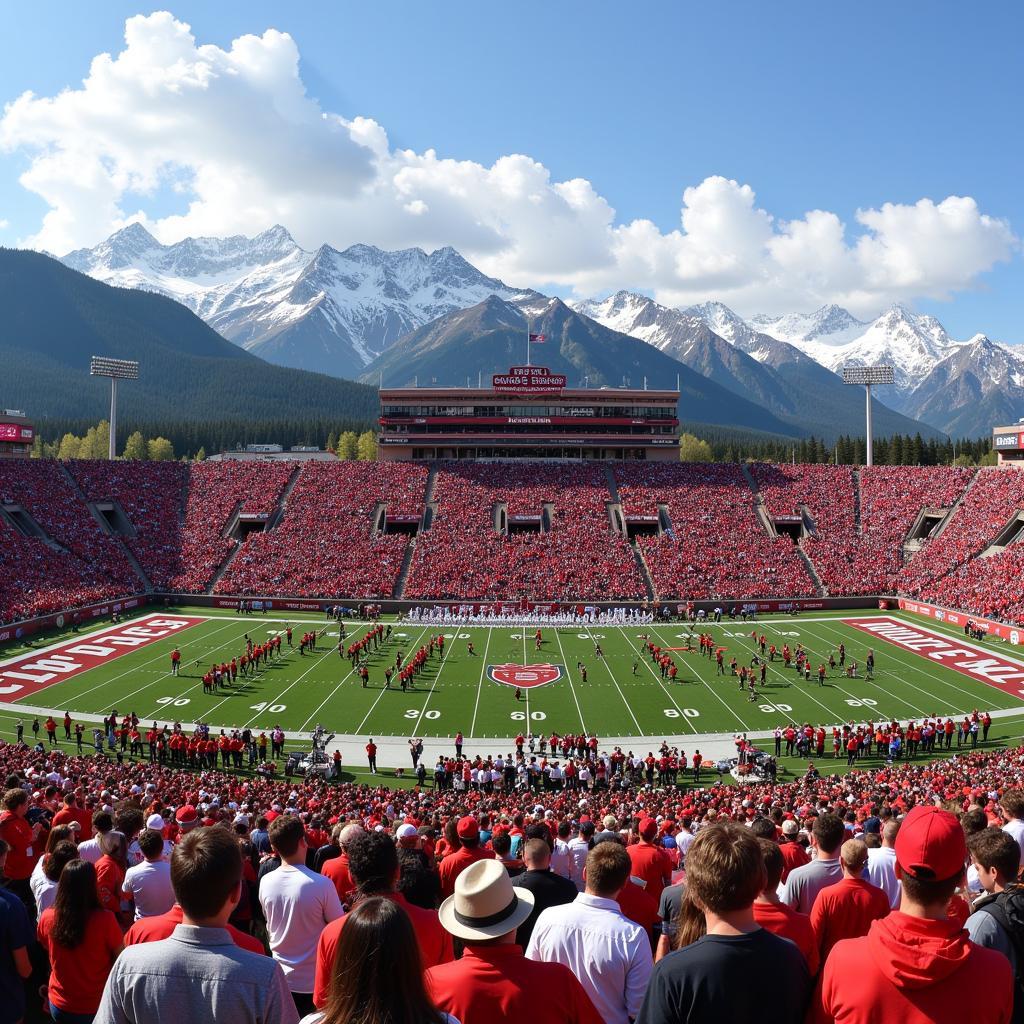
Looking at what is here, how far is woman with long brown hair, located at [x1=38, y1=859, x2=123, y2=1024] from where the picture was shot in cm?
504

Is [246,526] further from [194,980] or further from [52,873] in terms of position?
[194,980]

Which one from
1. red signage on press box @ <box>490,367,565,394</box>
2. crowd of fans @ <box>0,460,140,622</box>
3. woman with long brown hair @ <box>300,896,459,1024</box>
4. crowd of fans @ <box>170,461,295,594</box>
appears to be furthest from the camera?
red signage on press box @ <box>490,367,565,394</box>

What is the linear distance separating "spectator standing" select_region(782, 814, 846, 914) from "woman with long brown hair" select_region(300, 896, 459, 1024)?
4246mm

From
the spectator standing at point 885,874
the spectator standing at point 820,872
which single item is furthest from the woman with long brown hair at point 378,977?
the spectator standing at point 885,874

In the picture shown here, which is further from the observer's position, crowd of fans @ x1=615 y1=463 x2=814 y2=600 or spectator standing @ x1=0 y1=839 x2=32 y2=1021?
crowd of fans @ x1=615 y1=463 x2=814 y2=600

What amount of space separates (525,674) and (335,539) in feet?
77.2

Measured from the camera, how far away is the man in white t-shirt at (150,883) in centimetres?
611

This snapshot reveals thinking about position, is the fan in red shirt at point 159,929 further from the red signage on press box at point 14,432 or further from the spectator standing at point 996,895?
the red signage on press box at point 14,432

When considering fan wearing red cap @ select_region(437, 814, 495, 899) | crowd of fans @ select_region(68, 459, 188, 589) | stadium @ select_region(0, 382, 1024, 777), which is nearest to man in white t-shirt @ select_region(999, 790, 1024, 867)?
fan wearing red cap @ select_region(437, 814, 495, 899)

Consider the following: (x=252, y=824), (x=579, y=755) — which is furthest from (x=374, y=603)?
(x=252, y=824)

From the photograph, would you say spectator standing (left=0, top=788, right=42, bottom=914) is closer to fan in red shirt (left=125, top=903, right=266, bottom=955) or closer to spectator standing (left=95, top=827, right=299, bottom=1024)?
fan in red shirt (left=125, top=903, right=266, bottom=955)

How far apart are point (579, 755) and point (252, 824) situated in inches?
549

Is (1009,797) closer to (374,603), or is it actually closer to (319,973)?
(319,973)

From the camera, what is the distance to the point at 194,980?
307 cm
